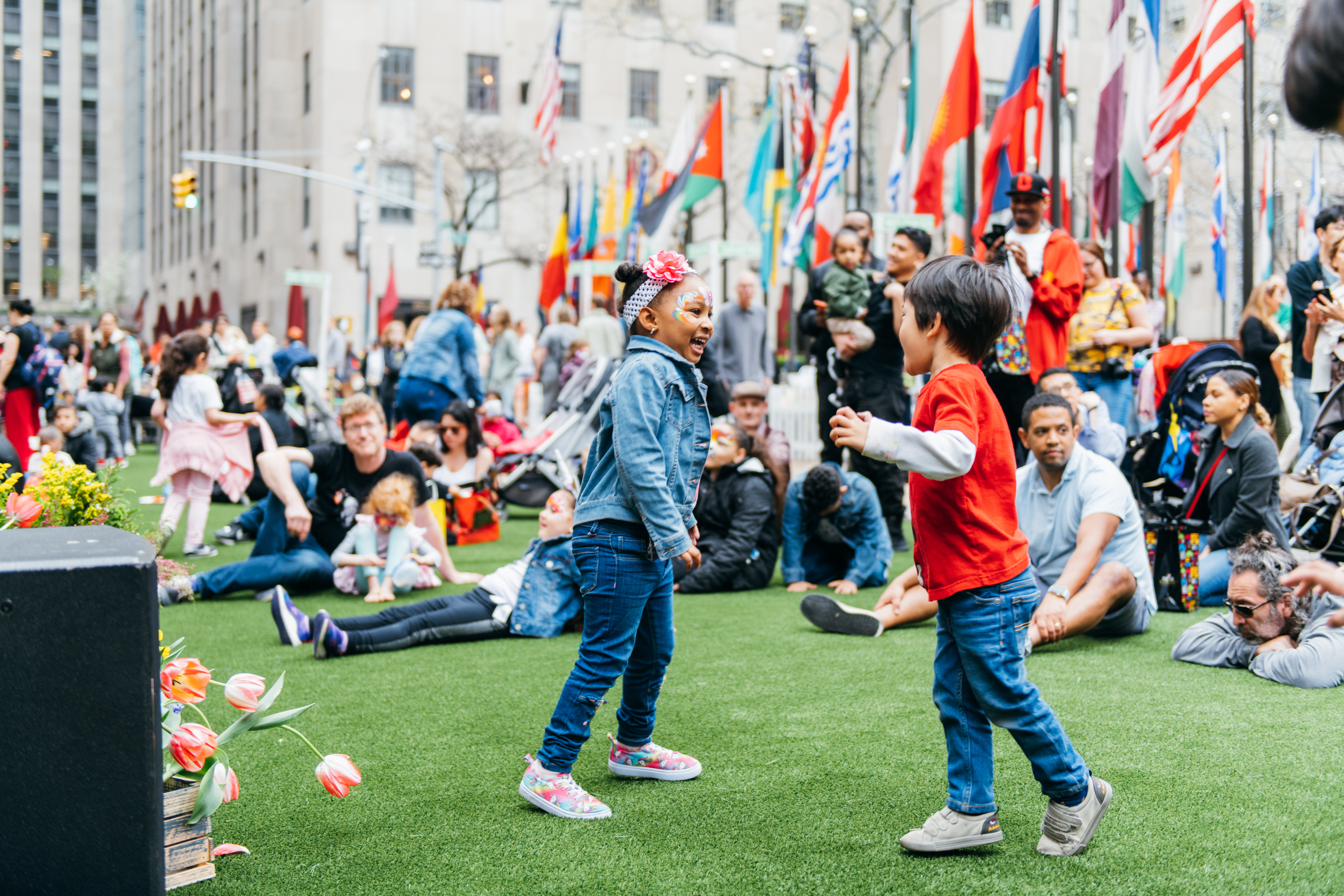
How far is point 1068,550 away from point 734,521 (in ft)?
7.93

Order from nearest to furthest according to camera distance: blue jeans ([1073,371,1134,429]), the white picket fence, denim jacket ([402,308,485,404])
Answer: blue jeans ([1073,371,1134,429]) < denim jacket ([402,308,485,404]) < the white picket fence

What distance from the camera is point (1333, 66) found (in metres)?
1.67

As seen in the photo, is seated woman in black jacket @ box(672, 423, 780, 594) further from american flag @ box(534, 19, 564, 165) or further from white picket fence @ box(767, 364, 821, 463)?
→ american flag @ box(534, 19, 564, 165)

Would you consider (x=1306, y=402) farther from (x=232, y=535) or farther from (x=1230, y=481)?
(x=232, y=535)

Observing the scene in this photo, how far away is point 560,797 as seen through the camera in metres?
3.67

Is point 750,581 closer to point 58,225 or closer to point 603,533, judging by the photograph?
point 603,533

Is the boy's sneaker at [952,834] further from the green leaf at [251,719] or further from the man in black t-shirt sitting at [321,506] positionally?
the man in black t-shirt sitting at [321,506]

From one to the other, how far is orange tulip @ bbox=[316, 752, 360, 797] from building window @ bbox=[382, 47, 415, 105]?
4023 centimetres

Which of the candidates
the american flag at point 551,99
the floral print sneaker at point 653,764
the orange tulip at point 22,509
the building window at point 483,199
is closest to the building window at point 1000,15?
the building window at point 483,199

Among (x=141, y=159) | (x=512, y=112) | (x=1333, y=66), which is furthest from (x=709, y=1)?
(x=141, y=159)

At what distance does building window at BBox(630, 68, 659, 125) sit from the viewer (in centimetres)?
4328

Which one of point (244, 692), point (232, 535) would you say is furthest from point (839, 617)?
point (232, 535)

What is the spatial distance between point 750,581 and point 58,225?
3622 inches

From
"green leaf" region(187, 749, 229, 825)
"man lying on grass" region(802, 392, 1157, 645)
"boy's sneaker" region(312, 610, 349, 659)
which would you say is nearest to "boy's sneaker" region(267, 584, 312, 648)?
"boy's sneaker" region(312, 610, 349, 659)
